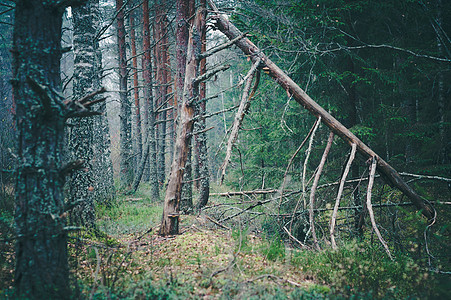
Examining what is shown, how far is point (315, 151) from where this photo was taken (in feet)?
30.9

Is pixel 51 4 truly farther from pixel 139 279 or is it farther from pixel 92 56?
pixel 92 56

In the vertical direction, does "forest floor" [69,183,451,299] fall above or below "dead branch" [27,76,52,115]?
below

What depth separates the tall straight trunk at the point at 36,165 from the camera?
8.87 feet

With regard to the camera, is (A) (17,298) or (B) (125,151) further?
(B) (125,151)

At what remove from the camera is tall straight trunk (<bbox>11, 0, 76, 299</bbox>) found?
8.87 feet

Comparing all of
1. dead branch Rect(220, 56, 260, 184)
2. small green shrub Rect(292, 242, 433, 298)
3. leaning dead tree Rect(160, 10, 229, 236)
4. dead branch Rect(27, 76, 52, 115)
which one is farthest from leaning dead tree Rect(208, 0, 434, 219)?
dead branch Rect(27, 76, 52, 115)

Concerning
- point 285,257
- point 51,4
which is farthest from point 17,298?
point 285,257

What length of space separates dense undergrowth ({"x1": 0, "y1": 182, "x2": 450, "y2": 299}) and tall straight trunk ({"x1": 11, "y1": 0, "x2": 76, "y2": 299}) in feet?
0.99

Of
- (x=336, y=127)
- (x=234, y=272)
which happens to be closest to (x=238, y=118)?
(x=336, y=127)

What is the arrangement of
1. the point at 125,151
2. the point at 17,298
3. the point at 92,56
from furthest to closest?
the point at 125,151 < the point at 92,56 < the point at 17,298

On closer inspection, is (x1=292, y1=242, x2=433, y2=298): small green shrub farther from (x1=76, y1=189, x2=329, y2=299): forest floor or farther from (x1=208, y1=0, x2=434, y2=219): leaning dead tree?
(x1=208, y1=0, x2=434, y2=219): leaning dead tree

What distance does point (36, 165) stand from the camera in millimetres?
2719

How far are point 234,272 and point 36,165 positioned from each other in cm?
299

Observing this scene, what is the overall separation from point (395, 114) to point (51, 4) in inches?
325
